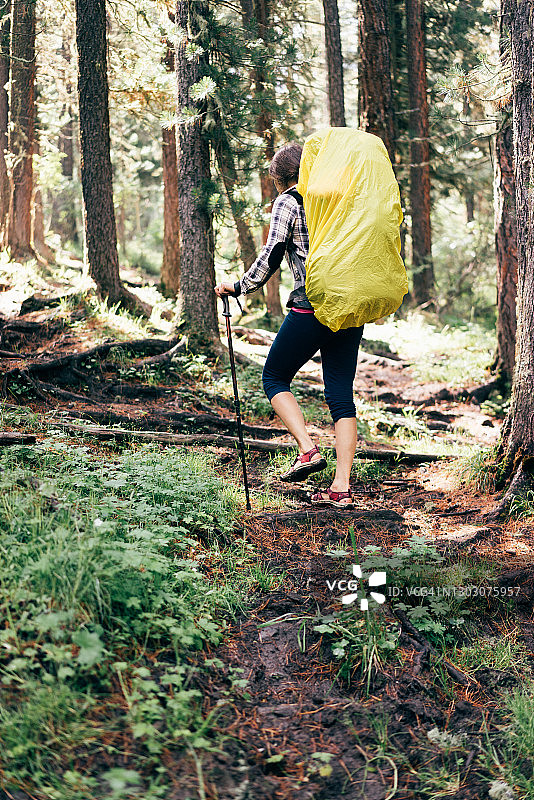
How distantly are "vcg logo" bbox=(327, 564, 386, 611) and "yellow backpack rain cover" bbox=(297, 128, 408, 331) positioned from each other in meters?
1.63

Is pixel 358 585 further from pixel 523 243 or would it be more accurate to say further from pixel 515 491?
pixel 523 243

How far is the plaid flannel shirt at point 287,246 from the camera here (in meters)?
4.56

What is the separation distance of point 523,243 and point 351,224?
160cm

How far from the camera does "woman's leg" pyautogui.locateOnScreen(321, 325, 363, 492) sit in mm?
4691

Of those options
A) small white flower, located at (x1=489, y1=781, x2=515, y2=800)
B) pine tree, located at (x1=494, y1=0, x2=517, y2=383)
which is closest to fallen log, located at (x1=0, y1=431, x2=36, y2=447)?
small white flower, located at (x1=489, y1=781, x2=515, y2=800)

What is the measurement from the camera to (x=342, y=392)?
4742mm

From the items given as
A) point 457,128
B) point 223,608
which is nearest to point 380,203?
point 223,608

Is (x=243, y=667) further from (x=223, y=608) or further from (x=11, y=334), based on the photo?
(x=11, y=334)

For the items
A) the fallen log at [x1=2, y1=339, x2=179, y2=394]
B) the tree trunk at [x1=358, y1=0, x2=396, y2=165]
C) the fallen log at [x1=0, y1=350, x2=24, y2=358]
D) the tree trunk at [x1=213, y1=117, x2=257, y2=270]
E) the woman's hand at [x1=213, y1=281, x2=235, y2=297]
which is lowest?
the fallen log at [x1=2, y1=339, x2=179, y2=394]

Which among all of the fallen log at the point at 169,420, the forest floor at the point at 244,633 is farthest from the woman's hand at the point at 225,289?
the fallen log at the point at 169,420

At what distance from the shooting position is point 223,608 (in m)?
3.30

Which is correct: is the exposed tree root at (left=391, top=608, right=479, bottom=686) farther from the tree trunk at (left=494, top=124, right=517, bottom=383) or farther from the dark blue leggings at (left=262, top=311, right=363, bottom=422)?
the tree trunk at (left=494, top=124, right=517, bottom=383)

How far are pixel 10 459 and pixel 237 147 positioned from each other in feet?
20.1

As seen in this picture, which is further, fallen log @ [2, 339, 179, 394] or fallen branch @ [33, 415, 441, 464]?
fallen log @ [2, 339, 179, 394]
